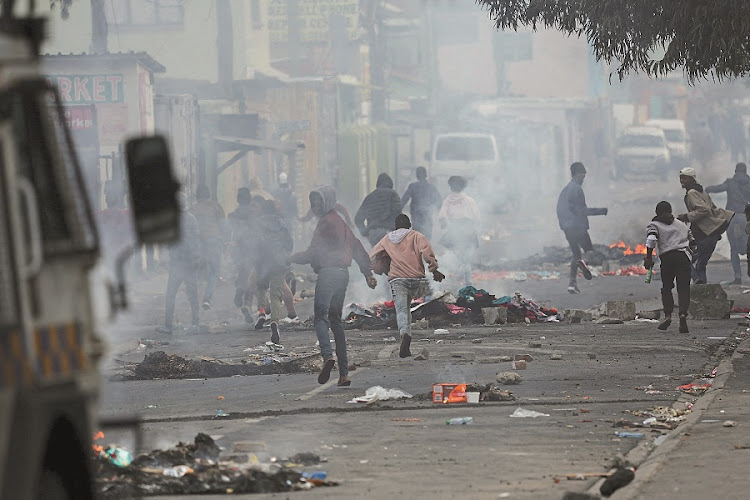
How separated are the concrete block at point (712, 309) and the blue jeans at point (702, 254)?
5.73ft

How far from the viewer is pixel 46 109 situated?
4805 millimetres

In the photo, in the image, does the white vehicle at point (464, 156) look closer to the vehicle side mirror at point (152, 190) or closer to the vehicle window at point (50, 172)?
the vehicle window at point (50, 172)

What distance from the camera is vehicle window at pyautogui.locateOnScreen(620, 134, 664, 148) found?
5628 centimetres

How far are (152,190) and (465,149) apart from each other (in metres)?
34.8

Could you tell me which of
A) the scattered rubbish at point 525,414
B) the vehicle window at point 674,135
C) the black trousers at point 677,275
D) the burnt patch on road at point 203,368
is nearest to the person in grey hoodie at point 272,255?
the burnt patch on road at point 203,368

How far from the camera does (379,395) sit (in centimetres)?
1241

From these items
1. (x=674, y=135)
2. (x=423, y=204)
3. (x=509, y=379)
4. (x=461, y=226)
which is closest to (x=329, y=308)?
(x=509, y=379)

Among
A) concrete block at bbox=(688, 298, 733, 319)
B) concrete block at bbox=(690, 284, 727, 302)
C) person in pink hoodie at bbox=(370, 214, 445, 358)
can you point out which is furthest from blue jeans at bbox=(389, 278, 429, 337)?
concrete block at bbox=(688, 298, 733, 319)

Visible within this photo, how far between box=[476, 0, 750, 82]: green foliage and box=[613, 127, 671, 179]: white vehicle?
41.4 metres

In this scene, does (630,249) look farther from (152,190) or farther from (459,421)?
(152,190)

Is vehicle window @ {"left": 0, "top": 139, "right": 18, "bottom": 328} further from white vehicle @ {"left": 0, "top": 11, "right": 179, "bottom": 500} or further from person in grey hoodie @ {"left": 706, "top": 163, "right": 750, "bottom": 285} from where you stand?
person in grey hoodie @ {"left": 706, "top": 163, "right": 750, "bottom": 285}

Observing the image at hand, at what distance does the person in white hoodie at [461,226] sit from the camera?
72.8 ft

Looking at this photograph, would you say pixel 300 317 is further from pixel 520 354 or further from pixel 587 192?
pixel 587 192

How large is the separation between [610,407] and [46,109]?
300 inches
